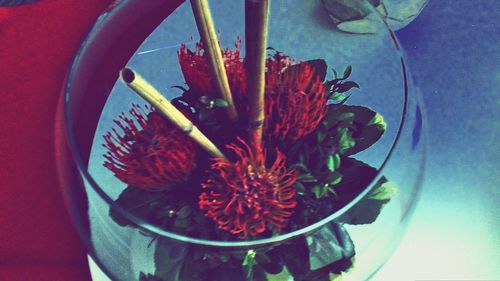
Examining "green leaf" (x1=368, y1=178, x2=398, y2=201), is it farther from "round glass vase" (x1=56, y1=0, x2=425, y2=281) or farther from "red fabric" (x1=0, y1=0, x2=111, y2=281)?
"red fabric" (x1=0, y1=0, x2=111, y2=281)

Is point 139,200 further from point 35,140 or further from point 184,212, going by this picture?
point 35,140

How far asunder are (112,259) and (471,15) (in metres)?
0.33

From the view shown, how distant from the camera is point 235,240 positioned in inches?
10.5

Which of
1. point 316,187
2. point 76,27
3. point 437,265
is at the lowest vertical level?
point 437,265

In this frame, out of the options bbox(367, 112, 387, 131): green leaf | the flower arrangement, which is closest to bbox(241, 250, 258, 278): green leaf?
the flower arrangement

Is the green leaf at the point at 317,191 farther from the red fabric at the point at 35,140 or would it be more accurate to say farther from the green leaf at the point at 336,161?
the red fabric at the point at 35,140

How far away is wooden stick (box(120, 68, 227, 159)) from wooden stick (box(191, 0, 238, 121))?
3cm

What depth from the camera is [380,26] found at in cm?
32

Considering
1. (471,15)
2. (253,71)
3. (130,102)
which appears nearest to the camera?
(253,71)

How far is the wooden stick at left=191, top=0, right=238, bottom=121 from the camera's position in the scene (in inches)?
9.2

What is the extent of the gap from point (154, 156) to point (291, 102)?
2.9 inches

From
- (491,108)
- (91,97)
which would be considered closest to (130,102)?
(91,97)

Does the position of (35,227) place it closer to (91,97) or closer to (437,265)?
(91,97)

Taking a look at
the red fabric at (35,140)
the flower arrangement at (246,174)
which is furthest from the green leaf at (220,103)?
the red fabric at (35,140)
